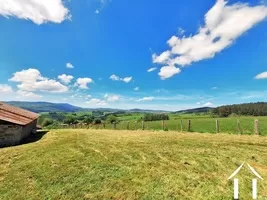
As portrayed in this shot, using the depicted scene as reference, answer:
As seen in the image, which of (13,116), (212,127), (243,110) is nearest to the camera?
(13,116)

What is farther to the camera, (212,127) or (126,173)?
(212,127)

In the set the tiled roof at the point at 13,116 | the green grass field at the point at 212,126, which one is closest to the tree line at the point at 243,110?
the green grass field at the point at 212,126

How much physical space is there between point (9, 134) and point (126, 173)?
1391 cm

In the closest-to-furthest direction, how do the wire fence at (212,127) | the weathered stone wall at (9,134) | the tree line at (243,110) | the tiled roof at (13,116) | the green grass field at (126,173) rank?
the green grass field at (126,173) < the weathered stone wall at (9,134) < the tiled roof at (13,116) < the wire fence at (212,127) < the tree line at (243,110)

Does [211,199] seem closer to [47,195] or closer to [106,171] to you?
[106,171]

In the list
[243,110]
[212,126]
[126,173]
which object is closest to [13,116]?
[126,173]

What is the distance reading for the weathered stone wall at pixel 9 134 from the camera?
20.6 meters

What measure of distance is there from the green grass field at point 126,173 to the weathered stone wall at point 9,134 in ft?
10.3

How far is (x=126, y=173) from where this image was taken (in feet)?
40.3

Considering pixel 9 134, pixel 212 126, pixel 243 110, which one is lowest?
pixel 9 134

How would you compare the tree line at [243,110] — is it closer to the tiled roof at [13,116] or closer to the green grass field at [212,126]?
the green grass field at [212,126]

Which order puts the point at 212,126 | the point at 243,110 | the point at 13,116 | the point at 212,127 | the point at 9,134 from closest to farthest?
the point at 9,134 < the point at 13,116 < the point at 212,127 < the point at 212,126 < the point at 243,110

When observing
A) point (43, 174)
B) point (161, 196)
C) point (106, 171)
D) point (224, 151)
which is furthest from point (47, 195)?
point (224, 151)

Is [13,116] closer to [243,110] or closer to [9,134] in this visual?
[9,134]
